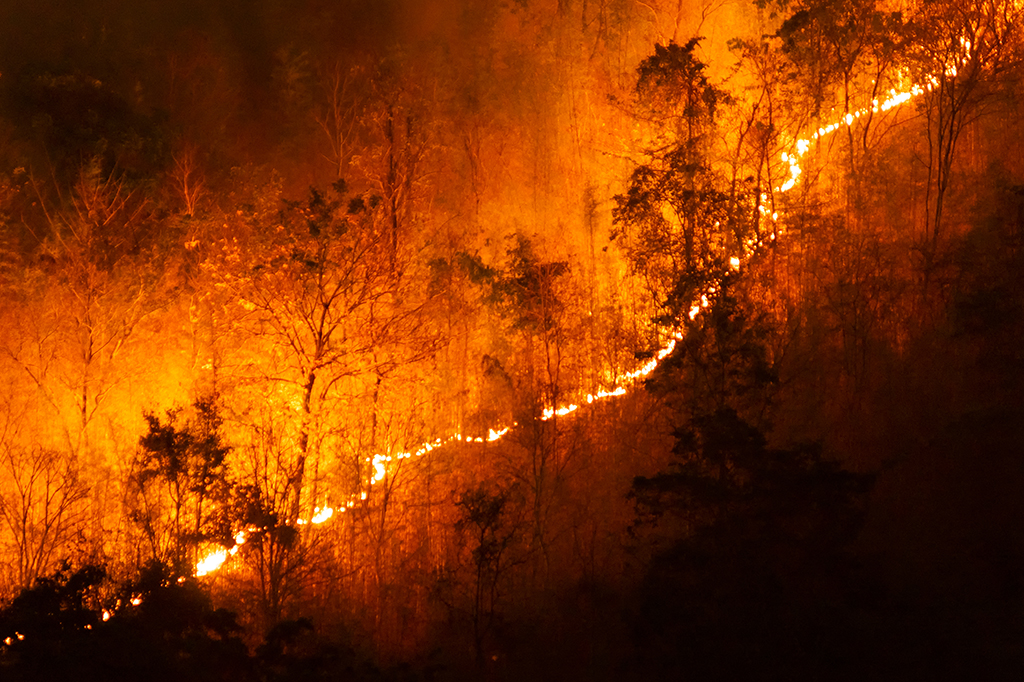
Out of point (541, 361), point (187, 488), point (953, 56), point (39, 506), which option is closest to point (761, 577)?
point (187, 488)

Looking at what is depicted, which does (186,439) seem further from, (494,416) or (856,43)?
(856,43)

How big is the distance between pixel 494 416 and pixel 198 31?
67.6 ft

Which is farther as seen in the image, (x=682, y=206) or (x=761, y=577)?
(x=682, y=206)

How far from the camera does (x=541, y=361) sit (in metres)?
20.1

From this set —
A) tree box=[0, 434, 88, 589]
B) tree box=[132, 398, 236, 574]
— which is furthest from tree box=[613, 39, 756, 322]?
tree box=[0, 434, 88, 589]

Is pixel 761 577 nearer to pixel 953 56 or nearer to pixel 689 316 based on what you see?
pixel 689 316

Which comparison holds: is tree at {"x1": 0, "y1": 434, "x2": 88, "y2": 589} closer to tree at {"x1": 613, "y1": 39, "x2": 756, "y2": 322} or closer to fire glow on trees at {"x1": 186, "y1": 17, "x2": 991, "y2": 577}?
fire glow on trees at {"x1": 186, "y1": 17, "x2": 991, "y2": 577}

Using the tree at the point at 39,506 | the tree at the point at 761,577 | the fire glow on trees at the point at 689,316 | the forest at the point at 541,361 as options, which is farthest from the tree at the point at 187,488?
the tree at the point at 761,577

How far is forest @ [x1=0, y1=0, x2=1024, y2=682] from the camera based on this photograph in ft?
34.6

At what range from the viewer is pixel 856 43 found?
21656mm

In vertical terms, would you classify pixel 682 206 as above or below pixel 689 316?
above

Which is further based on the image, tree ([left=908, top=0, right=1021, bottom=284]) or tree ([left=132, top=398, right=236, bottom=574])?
tree ([left=908, top=0, right=1021, bottom=284])

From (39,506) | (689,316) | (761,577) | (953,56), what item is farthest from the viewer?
(39,506)

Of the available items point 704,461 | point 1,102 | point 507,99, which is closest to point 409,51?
point 507,99
